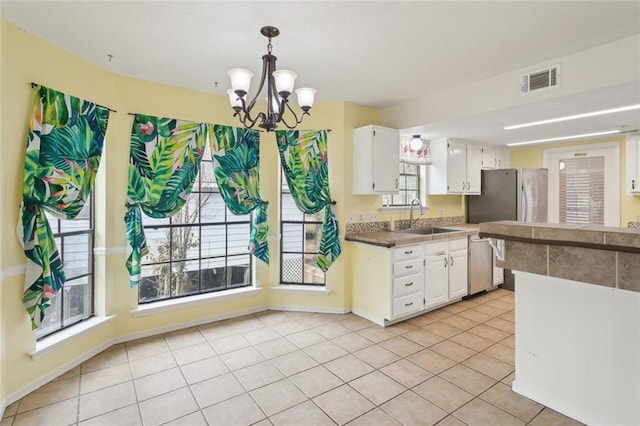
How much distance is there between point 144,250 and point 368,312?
2518 mm

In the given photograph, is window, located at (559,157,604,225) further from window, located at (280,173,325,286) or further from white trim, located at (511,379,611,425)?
window, located at (280,173,325,286)

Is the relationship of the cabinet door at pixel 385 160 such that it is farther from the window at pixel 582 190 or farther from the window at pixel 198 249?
the window at pixel 582 190

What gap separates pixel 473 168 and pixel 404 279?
2.54m

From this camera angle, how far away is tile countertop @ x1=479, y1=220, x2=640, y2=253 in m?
1.74

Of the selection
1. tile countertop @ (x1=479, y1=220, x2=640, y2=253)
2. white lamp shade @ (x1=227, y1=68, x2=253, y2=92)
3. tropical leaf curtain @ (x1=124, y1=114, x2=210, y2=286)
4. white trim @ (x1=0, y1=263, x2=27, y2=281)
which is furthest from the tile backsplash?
white trim @ (x1=0, y1=263, x2=27, y2=281)

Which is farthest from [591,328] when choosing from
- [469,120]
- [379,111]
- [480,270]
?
[379,111]

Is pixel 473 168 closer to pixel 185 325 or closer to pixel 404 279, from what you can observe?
pixel 404 279

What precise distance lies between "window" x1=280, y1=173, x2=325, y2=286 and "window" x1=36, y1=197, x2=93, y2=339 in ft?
6.57

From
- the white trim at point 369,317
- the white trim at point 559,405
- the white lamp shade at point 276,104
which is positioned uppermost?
the white lamp shade at point 276,104

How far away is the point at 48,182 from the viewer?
239cm

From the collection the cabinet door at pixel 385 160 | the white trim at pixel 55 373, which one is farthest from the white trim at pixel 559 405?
the white trim at pixel 55 373

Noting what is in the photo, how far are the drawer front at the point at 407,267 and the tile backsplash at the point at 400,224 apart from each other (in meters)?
0.71

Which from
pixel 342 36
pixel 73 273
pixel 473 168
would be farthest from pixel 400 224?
pixel 73 273

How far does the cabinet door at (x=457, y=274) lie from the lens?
13.5ft
